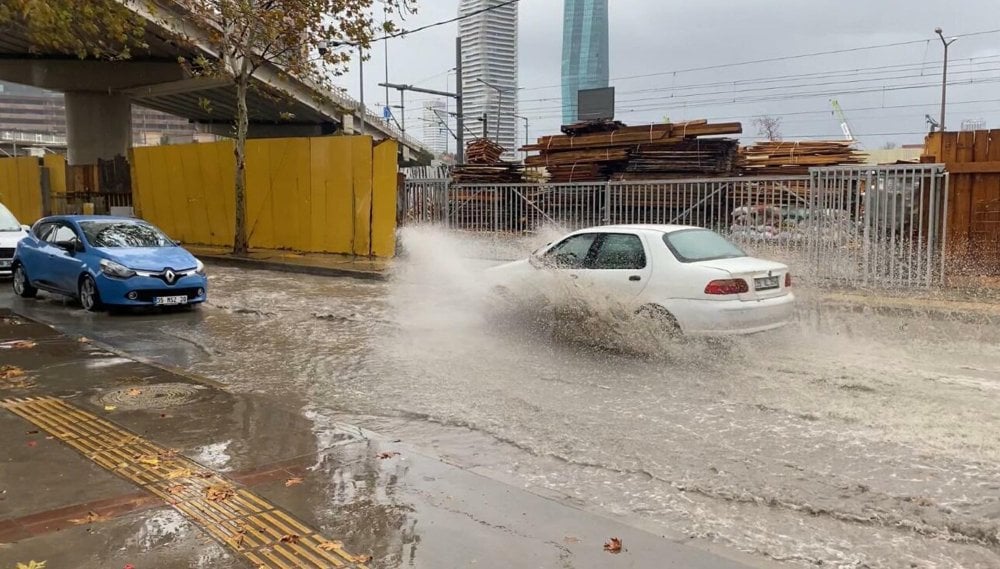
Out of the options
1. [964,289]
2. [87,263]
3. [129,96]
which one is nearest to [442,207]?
[87,263]

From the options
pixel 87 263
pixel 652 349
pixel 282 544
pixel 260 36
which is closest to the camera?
pixel 282 544

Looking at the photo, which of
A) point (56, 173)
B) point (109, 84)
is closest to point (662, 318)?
point (56, 173)

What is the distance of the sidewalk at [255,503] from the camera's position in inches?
143

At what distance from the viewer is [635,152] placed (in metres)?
19.2

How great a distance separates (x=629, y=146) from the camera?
19359 mm

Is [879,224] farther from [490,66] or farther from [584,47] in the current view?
[490,66]

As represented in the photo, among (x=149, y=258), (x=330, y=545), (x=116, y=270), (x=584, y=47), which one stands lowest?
(x=330, y=545)

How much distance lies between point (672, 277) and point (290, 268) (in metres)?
12.2

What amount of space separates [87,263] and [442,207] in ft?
36.4

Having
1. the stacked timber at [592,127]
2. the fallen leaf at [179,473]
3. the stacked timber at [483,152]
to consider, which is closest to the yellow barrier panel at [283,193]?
the stacked timber at [483,152]

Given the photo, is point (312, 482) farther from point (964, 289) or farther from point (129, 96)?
point (129, 96)

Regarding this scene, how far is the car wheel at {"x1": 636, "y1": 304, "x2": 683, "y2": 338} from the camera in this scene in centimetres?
796

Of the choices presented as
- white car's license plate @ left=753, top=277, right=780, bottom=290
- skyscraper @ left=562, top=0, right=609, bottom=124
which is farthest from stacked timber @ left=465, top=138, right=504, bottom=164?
white car's license plate @ left=753, top=277, right=780, bottom=290

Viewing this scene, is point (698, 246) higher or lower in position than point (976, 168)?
lower
